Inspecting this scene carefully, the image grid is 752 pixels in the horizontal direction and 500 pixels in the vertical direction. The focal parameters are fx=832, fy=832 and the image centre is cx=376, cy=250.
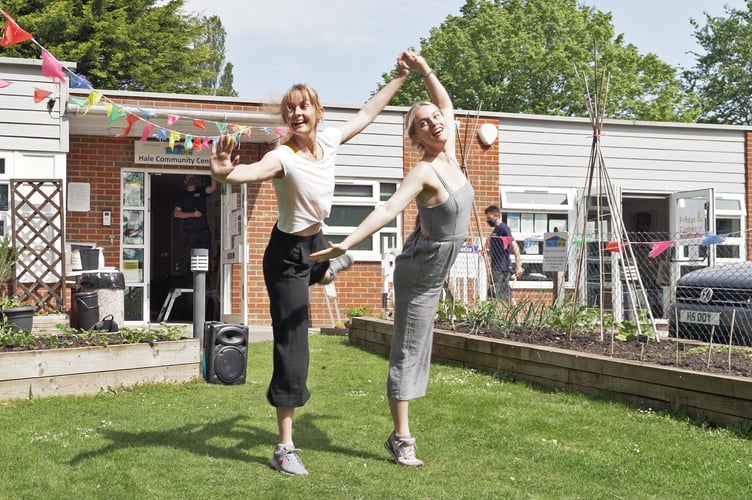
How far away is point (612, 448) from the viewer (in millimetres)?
4328

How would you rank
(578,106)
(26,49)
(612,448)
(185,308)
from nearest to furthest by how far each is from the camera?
(612,448), (185,308), (26,49), (578,106)

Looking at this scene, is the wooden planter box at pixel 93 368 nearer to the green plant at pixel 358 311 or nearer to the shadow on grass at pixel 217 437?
the shadow on grass at pixel 217 437

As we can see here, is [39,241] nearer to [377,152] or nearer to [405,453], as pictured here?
[377,152]

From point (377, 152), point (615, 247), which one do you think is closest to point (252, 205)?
point (377, 152)

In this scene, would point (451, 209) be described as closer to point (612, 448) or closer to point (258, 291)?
point (612, 448)

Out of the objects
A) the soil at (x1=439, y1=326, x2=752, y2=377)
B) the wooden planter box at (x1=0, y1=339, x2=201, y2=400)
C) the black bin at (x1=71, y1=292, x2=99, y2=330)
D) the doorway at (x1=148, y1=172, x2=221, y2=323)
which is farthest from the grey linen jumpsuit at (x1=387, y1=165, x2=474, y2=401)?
the doorway at (x1=148, y1=172, x2=221, y2=323)

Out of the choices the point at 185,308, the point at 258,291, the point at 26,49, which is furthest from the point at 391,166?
the point at 26,49

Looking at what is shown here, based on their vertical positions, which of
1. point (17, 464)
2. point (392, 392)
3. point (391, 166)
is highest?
point (391, 166)

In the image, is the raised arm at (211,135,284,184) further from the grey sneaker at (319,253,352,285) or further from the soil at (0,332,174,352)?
the soil at (0,332,174,352)

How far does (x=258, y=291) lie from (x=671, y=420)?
27.2ft

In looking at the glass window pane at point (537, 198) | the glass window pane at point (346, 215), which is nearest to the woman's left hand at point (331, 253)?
the glass window pane at point (346, 215)

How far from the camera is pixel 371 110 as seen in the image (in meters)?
4.21

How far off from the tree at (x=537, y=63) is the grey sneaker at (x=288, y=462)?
29.6 m

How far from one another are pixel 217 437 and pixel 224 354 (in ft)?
6.60
